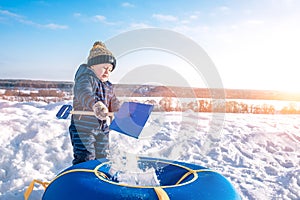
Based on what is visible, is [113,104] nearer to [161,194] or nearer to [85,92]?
[85,92]

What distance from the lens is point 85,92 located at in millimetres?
2576

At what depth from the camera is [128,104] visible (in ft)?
8.23

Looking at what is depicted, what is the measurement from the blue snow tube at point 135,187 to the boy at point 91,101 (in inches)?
14.5

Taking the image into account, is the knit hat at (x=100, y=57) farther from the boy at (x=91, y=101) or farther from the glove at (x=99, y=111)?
the glove at (x=99, y=111)

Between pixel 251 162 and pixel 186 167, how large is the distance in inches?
95.6

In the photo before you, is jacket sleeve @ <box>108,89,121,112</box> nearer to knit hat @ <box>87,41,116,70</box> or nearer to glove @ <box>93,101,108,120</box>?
knit hat @ <box>87,41,116,70</box>

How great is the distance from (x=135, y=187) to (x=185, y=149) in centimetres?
314

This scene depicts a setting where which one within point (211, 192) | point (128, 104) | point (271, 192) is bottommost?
point (271, 192)

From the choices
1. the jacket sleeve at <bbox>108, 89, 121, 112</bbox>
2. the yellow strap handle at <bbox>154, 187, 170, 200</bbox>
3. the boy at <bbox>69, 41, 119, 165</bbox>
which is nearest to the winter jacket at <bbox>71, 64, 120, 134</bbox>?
the boy at <bbox>69, 41, 119, 165</bbox>

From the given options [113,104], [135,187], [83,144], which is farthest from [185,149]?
[135,187]

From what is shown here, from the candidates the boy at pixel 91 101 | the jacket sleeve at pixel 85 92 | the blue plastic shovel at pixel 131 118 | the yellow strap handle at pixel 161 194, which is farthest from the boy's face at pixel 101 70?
the yellow strap handle at pixel 161 194

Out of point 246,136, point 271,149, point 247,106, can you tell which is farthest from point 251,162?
point 247,106

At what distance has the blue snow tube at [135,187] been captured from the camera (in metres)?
1.73

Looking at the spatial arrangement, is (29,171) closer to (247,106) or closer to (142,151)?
(142,151)
